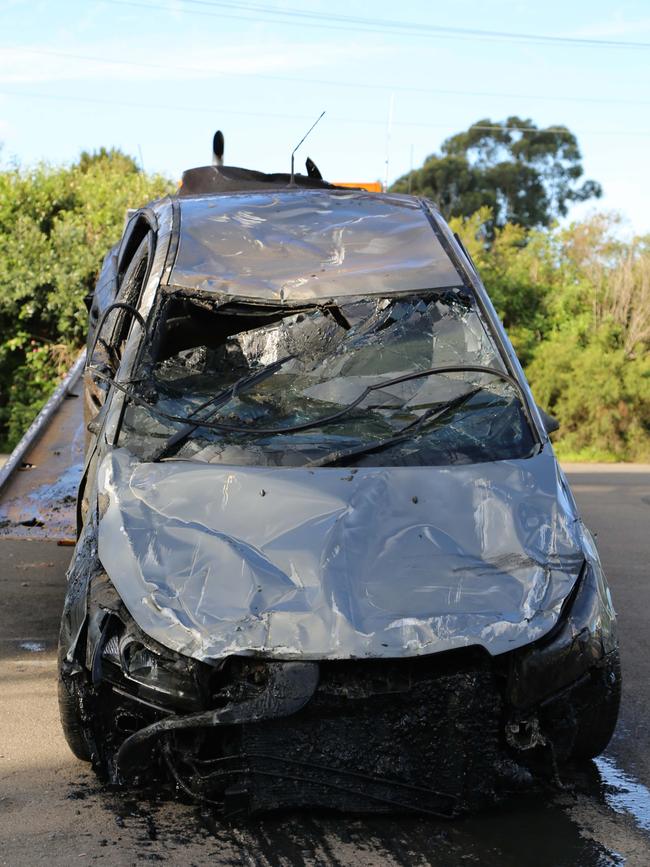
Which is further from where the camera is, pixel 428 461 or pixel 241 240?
pixel 241 240

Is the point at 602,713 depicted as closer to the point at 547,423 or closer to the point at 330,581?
the point at 330,581

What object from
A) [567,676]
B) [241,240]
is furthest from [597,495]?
[567,676]

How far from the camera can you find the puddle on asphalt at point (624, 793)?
3.96 metres

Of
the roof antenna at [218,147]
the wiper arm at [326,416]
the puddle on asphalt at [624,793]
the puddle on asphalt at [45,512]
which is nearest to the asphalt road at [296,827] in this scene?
the puddle on asphalt at [624,793]

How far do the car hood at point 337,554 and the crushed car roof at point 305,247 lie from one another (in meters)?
1.28

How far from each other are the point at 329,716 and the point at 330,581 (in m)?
0.44

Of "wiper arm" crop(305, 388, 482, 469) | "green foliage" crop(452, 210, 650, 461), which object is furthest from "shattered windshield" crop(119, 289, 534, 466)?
"green foliage" crop(452, 210, 650, 461)

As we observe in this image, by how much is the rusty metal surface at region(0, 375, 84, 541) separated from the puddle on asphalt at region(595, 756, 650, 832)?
4.10 meters

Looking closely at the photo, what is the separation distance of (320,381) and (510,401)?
849 mm

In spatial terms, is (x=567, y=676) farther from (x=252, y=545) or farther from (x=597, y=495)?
(x=597, y=495)

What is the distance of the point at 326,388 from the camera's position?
4.90 meters

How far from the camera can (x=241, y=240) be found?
18.1 ft

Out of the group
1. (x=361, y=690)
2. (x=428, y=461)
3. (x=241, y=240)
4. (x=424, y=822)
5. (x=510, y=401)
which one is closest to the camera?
(x=361, y=690)

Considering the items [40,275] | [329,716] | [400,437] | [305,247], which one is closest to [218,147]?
[305,247]
